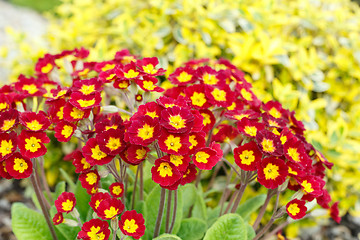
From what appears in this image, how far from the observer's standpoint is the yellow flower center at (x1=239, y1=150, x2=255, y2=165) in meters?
1.13

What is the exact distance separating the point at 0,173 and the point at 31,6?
313 inches

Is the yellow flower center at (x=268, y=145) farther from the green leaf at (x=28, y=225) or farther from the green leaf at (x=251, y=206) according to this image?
the green leaf at (x=28, y=225)

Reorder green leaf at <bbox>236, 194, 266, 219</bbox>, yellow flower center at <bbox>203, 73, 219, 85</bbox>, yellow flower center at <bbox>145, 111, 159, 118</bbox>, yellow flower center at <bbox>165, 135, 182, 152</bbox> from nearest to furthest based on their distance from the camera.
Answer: yellow flower center at <bbox>165, 135, 182, 152</bbox> → yellow flower center at <bbox>145, 111, 159, 118</bbox> → yellow flower center at <bbox>203, 73, 219, 85</bbox> → green leaf at <bbox>236, 194, 266, 219</bbox>

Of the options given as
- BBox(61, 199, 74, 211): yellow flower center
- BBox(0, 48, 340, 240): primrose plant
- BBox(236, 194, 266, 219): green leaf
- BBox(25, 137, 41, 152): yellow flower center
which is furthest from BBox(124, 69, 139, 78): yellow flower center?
BBox(236, 194, 266, 219): green leaf

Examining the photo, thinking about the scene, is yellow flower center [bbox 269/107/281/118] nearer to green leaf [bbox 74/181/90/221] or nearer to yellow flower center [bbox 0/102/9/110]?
green leaf [bbox 74/181/90/221]

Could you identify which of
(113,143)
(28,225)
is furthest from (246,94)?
(28,225)

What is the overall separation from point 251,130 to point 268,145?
0.30 feet

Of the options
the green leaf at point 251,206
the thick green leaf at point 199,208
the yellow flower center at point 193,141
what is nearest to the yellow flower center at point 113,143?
the yellow flower center at point 193,141

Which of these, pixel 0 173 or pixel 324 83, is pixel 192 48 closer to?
pixel 324 83

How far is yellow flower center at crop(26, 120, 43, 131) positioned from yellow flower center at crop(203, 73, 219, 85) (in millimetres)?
582

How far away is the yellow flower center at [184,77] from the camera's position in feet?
4.44

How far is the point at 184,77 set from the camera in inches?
53.7

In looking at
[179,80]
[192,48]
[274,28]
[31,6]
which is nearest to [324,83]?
[274,28]

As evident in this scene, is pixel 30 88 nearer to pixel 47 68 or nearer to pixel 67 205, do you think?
pixel 47 68
